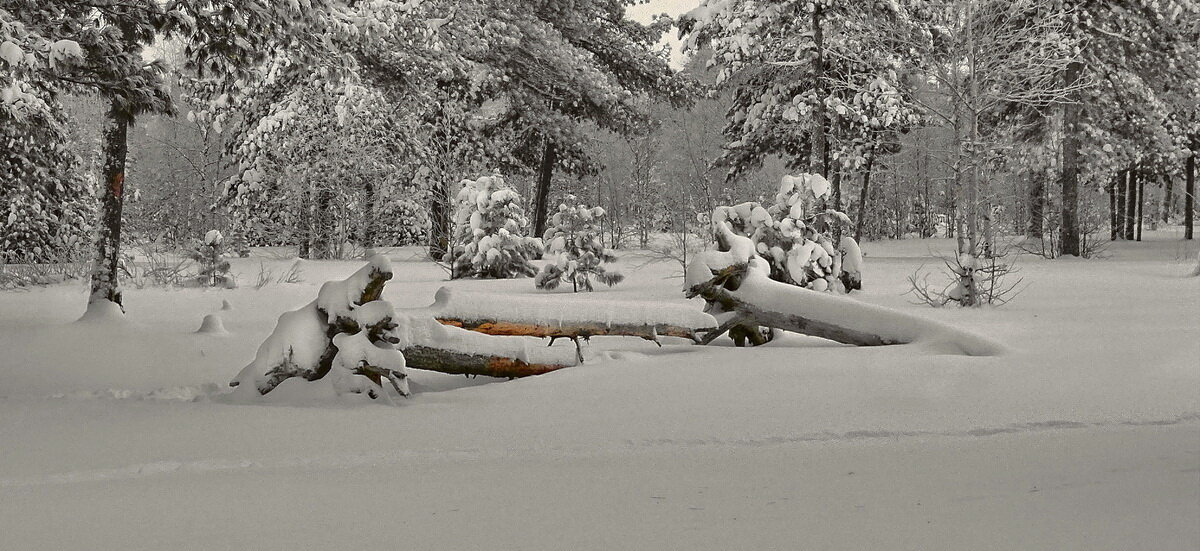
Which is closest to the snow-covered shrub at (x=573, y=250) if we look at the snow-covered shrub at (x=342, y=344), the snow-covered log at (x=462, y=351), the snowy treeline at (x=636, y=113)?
the snowy treeline at (x=636, y=113)

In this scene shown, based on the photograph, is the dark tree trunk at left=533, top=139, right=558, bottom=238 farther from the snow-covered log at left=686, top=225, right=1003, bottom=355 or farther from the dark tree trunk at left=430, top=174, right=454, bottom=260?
the snow-covered log at left=686, top=225, right=1003, bottom=355

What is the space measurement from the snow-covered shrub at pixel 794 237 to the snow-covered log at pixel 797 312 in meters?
3.00

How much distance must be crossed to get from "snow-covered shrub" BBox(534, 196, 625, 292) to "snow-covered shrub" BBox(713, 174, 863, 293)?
325cm

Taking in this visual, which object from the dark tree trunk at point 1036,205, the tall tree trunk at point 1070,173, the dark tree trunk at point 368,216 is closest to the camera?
the tall tree trunk at point 1070,173

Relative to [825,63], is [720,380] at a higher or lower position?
lower

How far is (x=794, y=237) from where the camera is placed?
37.0 ft

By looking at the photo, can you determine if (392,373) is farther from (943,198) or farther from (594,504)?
(943,198)

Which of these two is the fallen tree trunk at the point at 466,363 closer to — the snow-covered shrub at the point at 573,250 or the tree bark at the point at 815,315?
the tree bark at the point at 815,315

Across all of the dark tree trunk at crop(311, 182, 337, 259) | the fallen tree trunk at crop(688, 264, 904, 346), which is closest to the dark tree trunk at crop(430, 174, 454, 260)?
the dark tree trunk at crop(311, 182, 337, 259)

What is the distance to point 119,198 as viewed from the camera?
935 cm

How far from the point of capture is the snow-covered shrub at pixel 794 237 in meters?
11.0

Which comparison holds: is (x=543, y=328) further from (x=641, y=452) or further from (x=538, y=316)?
(x=641, y=452)

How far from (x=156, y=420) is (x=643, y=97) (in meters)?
24.7

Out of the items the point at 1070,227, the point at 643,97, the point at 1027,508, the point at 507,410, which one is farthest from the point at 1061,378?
the point at 643,97
